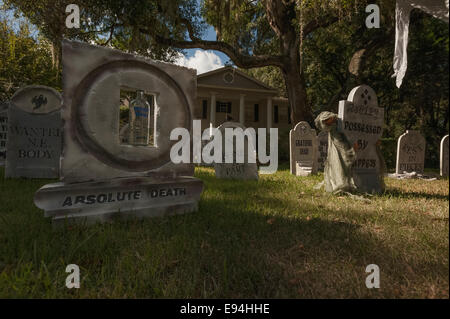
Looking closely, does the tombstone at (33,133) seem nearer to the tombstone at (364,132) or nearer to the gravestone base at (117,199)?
the gravestone base at (117,199)

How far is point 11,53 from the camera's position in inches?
456

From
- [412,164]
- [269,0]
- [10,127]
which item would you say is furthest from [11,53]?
[412,164]

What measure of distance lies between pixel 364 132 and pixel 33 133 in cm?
722

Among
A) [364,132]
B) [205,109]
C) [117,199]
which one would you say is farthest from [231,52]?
[205,109]

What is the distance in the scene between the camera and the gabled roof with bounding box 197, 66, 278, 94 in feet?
67.5

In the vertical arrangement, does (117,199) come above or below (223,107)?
below

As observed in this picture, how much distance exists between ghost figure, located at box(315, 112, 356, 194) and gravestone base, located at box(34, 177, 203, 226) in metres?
2.80

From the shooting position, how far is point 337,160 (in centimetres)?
477

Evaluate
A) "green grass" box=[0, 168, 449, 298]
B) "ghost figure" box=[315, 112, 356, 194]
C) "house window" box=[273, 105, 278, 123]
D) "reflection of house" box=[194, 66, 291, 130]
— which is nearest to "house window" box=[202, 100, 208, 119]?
"reflection of house" box=[194, 66, 291, 130]

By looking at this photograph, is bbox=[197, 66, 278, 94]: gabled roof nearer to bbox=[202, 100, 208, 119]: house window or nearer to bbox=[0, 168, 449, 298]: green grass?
bbox=[202, 100, 208, 119]: house window

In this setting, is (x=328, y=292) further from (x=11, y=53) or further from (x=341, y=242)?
(x=11, y=53)

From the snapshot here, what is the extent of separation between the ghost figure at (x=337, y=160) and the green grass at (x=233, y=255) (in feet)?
4.58

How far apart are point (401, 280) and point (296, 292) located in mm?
Result: 692

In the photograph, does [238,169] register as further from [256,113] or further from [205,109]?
[256,113]
